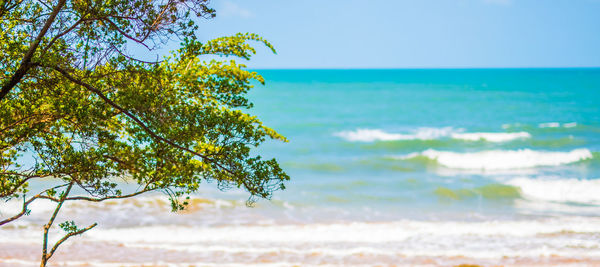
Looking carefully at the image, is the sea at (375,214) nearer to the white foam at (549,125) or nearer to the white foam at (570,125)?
the white foam at (549,125)

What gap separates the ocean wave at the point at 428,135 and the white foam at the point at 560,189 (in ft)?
40.8

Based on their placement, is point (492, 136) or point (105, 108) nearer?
point (105, 108)

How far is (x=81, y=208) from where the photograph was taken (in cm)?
1611

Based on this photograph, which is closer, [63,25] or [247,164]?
[63,25]

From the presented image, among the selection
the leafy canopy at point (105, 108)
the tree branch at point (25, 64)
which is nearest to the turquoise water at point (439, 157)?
the leafy canopy at point (105, 108)

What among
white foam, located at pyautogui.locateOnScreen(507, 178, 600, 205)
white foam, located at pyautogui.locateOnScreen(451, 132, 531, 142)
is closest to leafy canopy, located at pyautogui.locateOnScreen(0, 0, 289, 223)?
white foam, located at pyautogui.locateOnScreen(507, 178, 600, 205)

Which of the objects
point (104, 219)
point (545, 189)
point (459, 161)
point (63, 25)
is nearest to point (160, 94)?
point (63, 25)

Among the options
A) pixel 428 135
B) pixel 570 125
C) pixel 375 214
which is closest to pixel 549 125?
pixel 570 125

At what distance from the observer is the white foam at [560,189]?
1815 cm

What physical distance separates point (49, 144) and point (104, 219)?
1088cm

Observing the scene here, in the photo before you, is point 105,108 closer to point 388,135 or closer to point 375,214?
point 375,214

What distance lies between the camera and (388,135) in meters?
34.8

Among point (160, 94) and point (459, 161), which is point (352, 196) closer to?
point (459, 161)

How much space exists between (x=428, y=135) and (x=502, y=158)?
7.95 m
